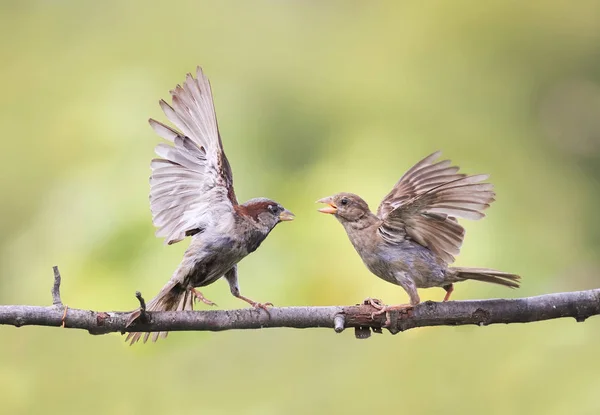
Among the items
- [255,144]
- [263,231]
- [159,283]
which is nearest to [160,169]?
[263,231]

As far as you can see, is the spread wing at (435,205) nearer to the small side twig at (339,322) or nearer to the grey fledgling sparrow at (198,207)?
the grey fledgling sparrow at (198,207)

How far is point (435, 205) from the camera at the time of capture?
3.13m

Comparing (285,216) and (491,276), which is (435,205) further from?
(285,216)

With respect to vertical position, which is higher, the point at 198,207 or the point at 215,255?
the point at 198,207

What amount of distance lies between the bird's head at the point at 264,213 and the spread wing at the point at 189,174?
68 millimetres

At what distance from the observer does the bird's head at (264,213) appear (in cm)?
312

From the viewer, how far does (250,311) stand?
2762 mm

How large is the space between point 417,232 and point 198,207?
86cm

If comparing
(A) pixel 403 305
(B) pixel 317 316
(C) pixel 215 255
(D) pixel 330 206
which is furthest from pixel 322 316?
(D) pixel 330 206

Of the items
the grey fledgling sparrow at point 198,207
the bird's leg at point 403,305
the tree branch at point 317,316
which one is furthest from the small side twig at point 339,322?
the grey fledgling sparrow at point 198,207

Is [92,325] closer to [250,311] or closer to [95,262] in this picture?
[250,311]


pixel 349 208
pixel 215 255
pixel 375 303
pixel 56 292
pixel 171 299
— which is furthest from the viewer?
pixel 349 208

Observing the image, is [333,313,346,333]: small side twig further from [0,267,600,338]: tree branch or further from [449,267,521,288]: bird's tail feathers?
[449,267,521,288]: bird's tail feathers

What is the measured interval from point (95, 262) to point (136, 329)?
257cm
